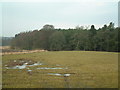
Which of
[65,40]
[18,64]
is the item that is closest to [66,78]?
[18,64]

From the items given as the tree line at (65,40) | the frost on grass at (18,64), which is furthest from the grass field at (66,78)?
the tree line at (65,40)

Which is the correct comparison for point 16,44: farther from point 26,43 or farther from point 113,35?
point 113,35

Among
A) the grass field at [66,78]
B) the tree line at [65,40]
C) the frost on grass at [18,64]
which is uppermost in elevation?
the tree line at [65,40]

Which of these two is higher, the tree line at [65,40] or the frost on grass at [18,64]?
the tree line at [65,40]

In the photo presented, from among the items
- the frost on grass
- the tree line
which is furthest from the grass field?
the tree line

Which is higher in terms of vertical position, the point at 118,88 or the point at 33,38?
the point at 33,38

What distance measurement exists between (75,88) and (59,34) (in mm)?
37614

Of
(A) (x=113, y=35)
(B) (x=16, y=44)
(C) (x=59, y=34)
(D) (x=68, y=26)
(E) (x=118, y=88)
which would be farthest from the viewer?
(D) (x=68, y=26)

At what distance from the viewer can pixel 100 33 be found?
3916 cm

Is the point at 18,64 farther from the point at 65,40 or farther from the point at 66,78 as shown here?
the point at 65,40

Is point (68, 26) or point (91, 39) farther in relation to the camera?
point (68, 26)

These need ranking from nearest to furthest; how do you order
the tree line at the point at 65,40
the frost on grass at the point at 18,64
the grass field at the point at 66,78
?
the grass field at the point at 66,78, the frost on grass at the point at 18,64, the tree line at the point at 65,40

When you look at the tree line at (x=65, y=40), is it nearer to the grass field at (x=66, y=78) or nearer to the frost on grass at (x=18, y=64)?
the frost on grass at (x=18, y=64)

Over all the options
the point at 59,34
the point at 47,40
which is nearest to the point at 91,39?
the point at 59,34
